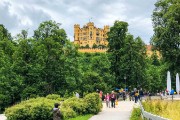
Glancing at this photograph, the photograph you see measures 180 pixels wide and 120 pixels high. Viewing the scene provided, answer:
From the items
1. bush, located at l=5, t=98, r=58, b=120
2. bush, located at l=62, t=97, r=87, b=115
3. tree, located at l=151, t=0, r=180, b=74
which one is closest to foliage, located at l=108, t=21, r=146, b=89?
tree, located at l=151, t=0, r=180, b=74

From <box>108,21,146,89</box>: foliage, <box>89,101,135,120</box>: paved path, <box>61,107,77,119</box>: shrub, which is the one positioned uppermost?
<box>108,21,146,89</box>: foliage

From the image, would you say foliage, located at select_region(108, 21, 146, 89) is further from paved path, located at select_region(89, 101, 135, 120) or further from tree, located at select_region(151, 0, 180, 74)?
paved path, located at select_region(89, 101, 135, 120)

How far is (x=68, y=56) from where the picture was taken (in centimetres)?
5581

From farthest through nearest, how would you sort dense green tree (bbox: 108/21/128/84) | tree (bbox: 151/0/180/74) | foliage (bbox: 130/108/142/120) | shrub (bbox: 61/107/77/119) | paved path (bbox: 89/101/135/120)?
dense green tree (bbox: 108/21/128/84) < tree (bbox: 151/0/180/74) < shrub (bbox: 61/107/77/119) < paved path (bbox: 89/101/135/120) < foliage (bbox: 130/108/142/120)

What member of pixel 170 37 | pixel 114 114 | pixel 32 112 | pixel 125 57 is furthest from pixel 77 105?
pixel 125 57

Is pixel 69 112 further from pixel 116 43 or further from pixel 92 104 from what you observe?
pixel 116 43

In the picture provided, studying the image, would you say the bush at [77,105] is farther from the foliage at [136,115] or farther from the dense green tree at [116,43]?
the dense green tree at [116,43]

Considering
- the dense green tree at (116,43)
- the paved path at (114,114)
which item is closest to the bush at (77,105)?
the paved path at (114,114)

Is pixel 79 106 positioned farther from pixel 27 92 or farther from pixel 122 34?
pixel 122 34

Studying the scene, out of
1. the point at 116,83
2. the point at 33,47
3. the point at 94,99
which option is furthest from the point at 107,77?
the point at 94,99

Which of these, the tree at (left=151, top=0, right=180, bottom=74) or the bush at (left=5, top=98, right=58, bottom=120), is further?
the tree at (left=151, top=0, right=180, bottom=74)

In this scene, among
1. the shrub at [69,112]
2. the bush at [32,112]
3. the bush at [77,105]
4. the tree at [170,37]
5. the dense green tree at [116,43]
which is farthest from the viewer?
the dense green tree at [116,43]

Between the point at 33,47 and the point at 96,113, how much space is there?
91.5ft

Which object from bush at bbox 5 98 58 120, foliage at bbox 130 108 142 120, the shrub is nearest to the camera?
foliage at bbox 130 108 142 120
